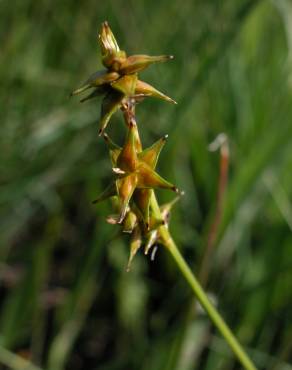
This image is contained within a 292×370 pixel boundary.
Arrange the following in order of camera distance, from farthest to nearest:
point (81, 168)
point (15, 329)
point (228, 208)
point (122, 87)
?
point (81, 168) → point (15, 329) → point (228, 208) → point (122, 87)

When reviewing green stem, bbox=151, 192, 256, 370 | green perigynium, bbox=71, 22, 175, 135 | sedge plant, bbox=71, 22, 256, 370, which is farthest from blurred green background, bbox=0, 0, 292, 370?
green perigynium, bbox=71, 22, 175, 135

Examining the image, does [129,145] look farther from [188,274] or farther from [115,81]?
[188,274]

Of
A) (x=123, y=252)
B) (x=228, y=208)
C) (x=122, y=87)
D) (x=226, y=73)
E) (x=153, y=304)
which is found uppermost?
(x=122, y=87)

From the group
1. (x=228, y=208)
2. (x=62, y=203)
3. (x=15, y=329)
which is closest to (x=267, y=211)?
(x=228, y=208)

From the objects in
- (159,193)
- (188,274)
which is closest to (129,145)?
(188,274)

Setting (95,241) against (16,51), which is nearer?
(95,241)

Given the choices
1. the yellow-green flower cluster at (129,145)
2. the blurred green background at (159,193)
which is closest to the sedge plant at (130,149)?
the yellow-green flower cluster at (129,145)

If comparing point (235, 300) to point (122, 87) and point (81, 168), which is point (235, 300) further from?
point (122, 87)

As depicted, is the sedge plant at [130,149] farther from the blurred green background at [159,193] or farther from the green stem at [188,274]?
the blurred green background at [159,193]

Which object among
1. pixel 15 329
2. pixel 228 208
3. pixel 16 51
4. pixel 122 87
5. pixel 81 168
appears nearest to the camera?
pixel 122 87
